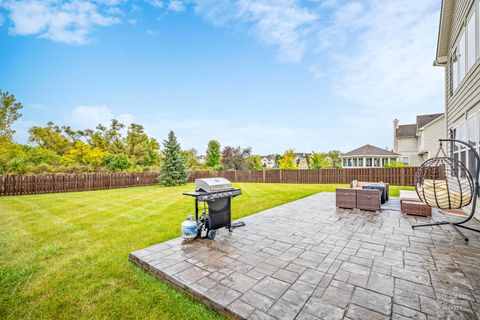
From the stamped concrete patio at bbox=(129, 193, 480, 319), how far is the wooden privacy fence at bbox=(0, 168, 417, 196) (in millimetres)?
10941

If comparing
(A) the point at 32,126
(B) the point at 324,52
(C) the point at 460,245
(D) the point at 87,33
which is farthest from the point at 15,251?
(A) the point at 32,126

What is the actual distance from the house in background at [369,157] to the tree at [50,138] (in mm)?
37583

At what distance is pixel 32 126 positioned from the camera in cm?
2712

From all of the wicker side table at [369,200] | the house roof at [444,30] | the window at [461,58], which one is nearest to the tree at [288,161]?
the house roof at [444,30]

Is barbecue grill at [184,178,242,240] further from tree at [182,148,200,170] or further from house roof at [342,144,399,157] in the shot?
house roof at [342,144,399,157]

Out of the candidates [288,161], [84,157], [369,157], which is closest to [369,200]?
[288,161]

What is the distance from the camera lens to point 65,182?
1291cm

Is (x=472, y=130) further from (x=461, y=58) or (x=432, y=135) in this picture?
(x=432, y=135)

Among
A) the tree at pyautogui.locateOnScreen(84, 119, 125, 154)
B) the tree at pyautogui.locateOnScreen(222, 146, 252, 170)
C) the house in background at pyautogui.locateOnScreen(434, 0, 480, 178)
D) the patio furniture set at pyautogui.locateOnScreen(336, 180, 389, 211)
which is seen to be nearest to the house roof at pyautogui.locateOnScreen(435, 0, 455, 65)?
the house in background at pyautogui.locateOnScreen(434, 0, 480, 178)

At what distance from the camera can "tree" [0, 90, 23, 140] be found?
17.7 m

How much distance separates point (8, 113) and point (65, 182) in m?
12.3

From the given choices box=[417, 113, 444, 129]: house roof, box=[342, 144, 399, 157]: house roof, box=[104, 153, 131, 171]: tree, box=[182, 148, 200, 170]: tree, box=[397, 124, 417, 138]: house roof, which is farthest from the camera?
box=[182, 148, 200, 170]: tree

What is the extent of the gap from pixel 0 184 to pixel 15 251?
1149 cm

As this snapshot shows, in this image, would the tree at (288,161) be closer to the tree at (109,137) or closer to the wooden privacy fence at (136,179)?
the wooden privacy fence at (136,179)
